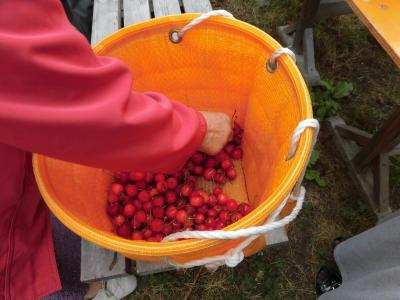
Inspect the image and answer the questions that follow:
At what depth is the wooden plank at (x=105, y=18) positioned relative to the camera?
6.09ft

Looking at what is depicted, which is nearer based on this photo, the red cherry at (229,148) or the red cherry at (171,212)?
the red cherry at (171,212)

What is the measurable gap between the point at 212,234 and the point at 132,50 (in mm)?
789

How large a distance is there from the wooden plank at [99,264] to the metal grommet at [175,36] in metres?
0.84

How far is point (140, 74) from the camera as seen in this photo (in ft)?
4.45

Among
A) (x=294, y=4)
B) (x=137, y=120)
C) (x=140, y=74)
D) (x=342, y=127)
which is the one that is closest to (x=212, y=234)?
(x=137, y=120)

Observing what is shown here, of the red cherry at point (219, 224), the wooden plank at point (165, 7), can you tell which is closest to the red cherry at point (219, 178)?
the red cherry at point (219, 224)

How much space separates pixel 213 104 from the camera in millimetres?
1514

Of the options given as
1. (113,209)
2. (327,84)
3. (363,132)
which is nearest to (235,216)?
(113,209)

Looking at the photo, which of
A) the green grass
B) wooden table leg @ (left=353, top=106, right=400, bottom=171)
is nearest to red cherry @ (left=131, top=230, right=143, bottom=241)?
the green grass

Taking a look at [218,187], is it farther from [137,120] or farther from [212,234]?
[137,120]

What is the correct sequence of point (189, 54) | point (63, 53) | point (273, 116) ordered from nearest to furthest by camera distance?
point (63, 53) → point (273, 116) → point (189, 54)

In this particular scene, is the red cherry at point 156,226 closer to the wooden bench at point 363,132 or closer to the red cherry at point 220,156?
the red cherry at point 220,156

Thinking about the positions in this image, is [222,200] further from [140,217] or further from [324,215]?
[324,215]

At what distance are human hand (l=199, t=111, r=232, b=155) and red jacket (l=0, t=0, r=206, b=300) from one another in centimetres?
33
